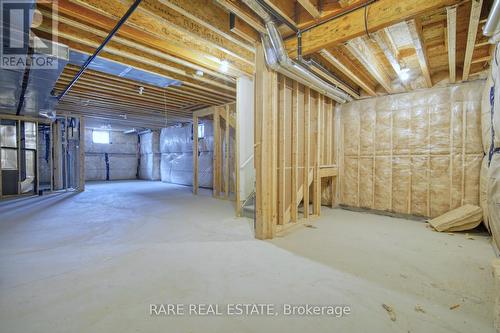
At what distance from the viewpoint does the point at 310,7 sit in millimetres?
2250

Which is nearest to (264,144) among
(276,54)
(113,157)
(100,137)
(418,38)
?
(276,54)

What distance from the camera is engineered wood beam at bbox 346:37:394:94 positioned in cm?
281

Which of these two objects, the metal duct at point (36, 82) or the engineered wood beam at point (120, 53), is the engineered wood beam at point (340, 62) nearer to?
the engineered wood beam at point (120, 53)

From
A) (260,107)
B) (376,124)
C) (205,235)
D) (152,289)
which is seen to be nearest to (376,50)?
(376,124)

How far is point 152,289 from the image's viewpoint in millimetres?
1807

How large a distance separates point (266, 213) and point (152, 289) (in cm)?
162

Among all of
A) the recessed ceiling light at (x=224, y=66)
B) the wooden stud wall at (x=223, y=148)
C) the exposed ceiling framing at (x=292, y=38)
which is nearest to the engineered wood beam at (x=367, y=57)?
the exposed ceiling framing at (x=292, y=38)

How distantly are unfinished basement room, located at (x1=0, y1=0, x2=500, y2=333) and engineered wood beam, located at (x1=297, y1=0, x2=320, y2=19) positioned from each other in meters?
0.03

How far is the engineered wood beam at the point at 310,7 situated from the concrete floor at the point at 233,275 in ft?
8.66

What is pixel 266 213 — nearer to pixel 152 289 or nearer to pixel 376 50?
pixel 152 289

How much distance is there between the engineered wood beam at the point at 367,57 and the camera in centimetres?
281

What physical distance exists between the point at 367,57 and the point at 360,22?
109 cm

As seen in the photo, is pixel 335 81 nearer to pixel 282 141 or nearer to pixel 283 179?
pixel 282 141

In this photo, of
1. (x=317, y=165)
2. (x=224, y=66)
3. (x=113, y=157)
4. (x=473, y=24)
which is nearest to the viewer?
(x=473, y=24)
